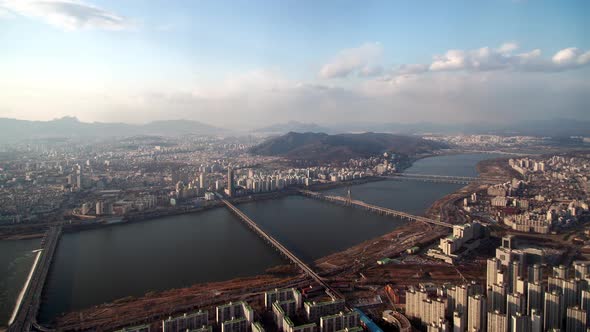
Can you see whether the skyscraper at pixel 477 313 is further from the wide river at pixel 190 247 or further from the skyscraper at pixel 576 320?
the wide river at pixel 190 247

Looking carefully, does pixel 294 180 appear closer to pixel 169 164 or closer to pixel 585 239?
pixel 169 164

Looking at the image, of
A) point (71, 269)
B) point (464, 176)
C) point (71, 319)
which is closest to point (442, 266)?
point (71, 319)

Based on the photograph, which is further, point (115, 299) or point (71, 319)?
point (115, 299)

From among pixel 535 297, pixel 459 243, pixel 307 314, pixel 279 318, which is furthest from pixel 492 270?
pixel 279 318

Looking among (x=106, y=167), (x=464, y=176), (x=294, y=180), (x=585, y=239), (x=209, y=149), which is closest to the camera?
(x=585, y=239)

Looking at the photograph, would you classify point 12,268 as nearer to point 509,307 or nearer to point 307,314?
A: point 307,314

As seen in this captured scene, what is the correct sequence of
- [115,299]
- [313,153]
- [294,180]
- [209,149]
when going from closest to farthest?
1. [115,299]
2. [294,180]
3. [313,153]
4. [209,149]
